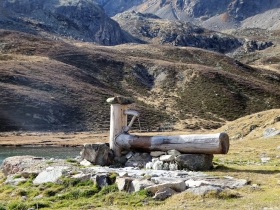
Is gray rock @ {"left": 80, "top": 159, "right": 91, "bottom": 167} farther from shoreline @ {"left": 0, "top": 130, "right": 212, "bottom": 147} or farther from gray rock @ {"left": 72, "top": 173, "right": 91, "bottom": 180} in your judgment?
shoreline @ {"left": 0, "top": 130, "right": 212, "bottom": 147}

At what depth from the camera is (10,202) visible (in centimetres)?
1502

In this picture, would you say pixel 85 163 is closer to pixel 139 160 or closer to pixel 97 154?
pixel 97 154

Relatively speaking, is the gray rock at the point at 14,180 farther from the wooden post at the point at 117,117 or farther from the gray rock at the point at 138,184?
the wooden post at the point at 117,117

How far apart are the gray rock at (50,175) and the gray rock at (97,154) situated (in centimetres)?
315

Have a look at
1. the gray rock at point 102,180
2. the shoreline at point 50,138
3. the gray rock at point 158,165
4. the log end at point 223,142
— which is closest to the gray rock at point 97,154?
the gray rock at point 158,165

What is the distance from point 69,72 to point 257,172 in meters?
94.8

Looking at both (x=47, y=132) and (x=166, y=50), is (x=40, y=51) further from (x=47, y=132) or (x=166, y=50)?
(x=166, y=50)

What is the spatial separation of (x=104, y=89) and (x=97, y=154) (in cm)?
8546

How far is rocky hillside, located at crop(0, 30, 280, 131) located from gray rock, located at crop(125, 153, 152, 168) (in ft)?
195

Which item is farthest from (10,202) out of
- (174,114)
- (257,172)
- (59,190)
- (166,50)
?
(166,50)

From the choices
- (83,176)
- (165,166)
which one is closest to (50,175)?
(83,176)

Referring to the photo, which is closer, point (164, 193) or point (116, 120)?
point (164, 193)

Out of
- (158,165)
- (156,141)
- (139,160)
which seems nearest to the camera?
(158,165)

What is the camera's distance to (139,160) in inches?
874
